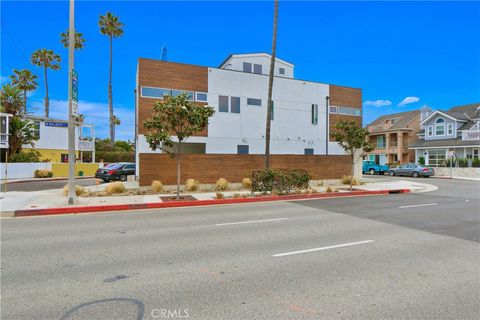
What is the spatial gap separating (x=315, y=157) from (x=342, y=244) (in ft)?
49.2

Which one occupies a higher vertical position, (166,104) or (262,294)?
(166,104)

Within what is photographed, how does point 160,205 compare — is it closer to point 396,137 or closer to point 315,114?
point 315,114

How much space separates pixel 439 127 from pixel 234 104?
36.2m

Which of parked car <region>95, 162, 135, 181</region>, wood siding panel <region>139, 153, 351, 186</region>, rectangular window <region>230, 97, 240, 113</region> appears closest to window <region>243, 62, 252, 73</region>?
rectangular window <region>230, 97, 240, 113</region>

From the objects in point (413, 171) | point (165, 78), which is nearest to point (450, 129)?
point (413, 171)

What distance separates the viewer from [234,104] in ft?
75.4

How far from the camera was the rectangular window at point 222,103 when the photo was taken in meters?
22.5

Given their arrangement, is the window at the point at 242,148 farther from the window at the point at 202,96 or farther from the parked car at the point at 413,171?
the parked car at the point at 413,171

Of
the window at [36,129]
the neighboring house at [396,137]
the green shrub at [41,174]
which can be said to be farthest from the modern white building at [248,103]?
the neighboring house at [396,137]

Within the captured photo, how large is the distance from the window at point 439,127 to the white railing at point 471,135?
11.7 ft

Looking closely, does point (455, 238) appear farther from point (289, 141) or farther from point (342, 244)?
point (289, 141)

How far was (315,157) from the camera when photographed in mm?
21047

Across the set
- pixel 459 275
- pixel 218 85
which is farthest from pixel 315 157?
pixel 459 275

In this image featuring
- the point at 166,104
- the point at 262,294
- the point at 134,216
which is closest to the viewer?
the point at 262,294
